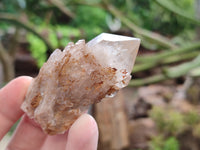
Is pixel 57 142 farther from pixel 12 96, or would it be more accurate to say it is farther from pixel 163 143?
pixel 163 143

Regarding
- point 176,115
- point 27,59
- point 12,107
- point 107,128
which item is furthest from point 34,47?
point 12,107

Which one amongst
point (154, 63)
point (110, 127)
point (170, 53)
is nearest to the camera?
point (170, 53)

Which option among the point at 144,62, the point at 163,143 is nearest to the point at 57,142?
the point at 144,62

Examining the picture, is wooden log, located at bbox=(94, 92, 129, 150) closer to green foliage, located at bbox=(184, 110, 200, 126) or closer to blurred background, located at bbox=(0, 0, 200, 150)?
blurred background, located at bbox=(0, 0, 200, 150)

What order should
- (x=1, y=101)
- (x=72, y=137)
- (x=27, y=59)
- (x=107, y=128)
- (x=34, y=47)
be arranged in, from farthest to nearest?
(x=27, y=59) → (x=34, y=47) → (x=107, y=128) → (x=1, y=101) → (x=72, y=137)

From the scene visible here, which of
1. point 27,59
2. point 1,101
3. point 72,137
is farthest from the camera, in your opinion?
point 27,59

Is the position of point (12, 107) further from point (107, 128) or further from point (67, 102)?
point (107, 128)
